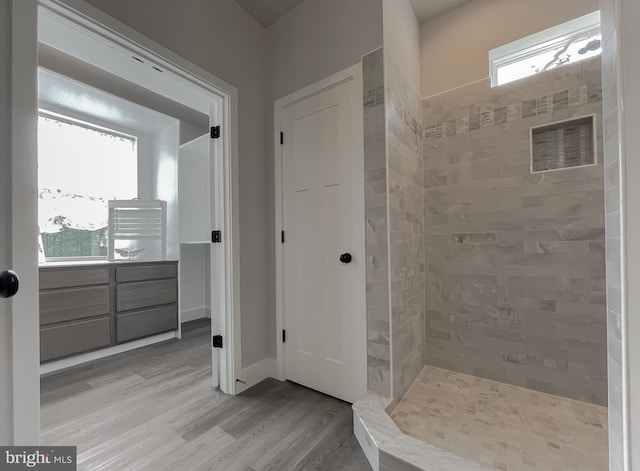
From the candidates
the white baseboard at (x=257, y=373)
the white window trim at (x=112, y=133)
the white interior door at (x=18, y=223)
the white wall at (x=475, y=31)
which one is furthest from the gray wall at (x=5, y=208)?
the white window trim at (x=112, y=133)

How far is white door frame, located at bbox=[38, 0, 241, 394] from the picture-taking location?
154cm

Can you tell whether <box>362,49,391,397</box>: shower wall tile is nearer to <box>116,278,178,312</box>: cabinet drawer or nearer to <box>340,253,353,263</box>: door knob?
<box>340,253,353,263</box>: door knob

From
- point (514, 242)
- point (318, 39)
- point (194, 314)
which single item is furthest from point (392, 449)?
point (194, 314)

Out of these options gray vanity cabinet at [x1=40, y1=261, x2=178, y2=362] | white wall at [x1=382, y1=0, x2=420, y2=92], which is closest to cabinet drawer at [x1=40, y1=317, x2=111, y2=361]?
gray vanity cabinet at [x1=40, y1=261, x2=178, y2=362]

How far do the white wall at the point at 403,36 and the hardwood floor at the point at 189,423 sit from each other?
2336 mm

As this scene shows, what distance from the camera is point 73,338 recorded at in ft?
8.09

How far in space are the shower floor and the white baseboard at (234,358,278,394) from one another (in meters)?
1.02

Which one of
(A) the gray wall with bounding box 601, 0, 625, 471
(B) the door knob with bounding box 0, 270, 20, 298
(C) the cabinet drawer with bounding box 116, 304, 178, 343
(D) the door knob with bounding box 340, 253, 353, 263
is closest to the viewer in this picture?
(A) the gray wall with bounding box 601, 0, 625, 471

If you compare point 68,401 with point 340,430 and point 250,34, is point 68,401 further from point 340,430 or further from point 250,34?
point 250,34

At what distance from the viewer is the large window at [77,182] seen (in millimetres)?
2984

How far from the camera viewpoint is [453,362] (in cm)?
214

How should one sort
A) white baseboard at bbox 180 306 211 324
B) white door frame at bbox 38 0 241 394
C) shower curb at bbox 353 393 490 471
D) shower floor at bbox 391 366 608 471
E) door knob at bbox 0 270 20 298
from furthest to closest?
white baseboard at bbox 180 306 211 324, white door frame at bbox 38 0 241 394, shower floor at bbox 391 366 608 471, shower curb at bbox 353 393 490 471, door knob at bbox 0 270 20 298

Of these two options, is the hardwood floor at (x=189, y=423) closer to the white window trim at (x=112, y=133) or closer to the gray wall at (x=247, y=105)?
the gray wall at (x=247, y=105)

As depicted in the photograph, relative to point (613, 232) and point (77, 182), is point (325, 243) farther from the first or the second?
point (77, 182)
